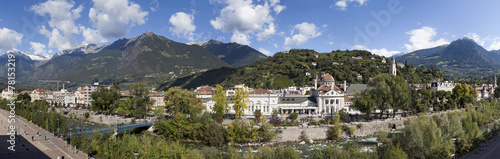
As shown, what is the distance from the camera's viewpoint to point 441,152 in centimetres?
2477

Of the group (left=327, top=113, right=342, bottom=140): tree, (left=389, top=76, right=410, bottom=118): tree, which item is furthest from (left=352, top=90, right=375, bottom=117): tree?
(left=327, top=113, right=342, bottom=140): tree

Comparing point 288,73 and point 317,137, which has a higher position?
point 288,73

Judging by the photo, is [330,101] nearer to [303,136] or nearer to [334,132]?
[334,132]

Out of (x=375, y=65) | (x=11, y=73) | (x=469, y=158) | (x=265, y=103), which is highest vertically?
(x=375, y=65)

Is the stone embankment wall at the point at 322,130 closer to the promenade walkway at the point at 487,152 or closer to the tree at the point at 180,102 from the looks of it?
the promenade walkway at the point at 487,152

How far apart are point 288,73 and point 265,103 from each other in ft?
213

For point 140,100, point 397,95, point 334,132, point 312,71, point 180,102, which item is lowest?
point 334,132

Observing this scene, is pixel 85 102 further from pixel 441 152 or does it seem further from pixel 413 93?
pixel 441 152

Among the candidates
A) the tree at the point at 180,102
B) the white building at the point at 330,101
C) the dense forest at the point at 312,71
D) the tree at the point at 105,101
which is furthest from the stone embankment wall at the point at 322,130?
the dense forest at the point at 312,71

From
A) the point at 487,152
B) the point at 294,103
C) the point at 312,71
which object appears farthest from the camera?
the point at 312,71

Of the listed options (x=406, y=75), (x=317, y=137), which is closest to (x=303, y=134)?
(x=317, y=137)

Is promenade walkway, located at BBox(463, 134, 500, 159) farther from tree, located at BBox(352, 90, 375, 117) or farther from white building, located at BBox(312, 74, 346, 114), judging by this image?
white building, located at BBox(312, 74, 346, 114)

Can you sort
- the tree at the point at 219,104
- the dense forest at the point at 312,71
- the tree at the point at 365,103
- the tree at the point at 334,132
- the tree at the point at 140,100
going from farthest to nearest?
the dense forest at the point at 312,71 → the tree at the point at 140,100 → the tree at the point at 219,104 → the tree at the point at 365,103 → the tree at the point at 334,132

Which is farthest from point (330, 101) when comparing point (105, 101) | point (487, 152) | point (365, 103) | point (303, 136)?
point (105, 101)
